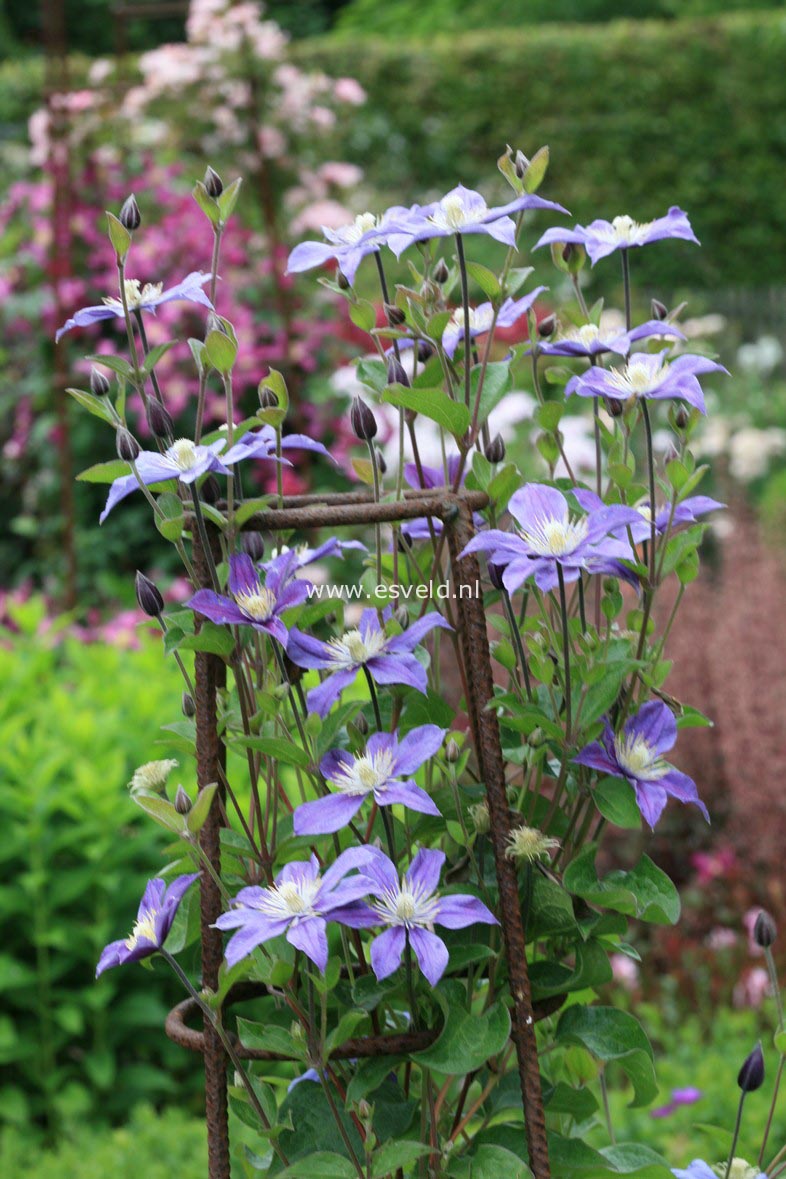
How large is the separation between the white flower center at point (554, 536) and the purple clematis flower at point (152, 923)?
1.12 feet

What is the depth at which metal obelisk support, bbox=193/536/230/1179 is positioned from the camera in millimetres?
913

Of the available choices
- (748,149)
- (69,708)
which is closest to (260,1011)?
(69,708)

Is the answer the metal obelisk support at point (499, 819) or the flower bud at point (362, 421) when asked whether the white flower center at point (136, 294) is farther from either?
the metal obelisk support at point (499, 819)

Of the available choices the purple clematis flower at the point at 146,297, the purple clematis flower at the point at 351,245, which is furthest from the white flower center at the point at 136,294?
the purple clematis flower at the point at 351,245

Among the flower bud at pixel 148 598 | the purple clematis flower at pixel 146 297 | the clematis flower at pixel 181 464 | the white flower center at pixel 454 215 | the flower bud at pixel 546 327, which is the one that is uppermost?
the white flower center at pixel 454 215

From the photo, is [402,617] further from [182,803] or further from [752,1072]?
[752,1072]

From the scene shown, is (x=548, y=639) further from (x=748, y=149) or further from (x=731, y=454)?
(x=748, y=149)

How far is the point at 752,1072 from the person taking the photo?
0.99 meters

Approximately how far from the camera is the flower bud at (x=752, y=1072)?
98 cm

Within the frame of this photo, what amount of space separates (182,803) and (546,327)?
455 millimetres

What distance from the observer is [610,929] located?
94 centimetres

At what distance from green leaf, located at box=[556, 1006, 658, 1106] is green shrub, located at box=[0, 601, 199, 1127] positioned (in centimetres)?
137

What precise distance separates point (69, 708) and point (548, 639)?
1811mm

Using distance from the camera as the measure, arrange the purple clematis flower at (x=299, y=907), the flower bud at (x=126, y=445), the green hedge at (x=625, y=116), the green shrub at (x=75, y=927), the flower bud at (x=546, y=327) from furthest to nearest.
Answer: the green hedge at (x=625, y=116), the green shrub at (x=75, y=927), the flower bud at (x=546, y=327), the flower bud at (x=126, y=445), the purple clematis flower at (x=299, y=907)
